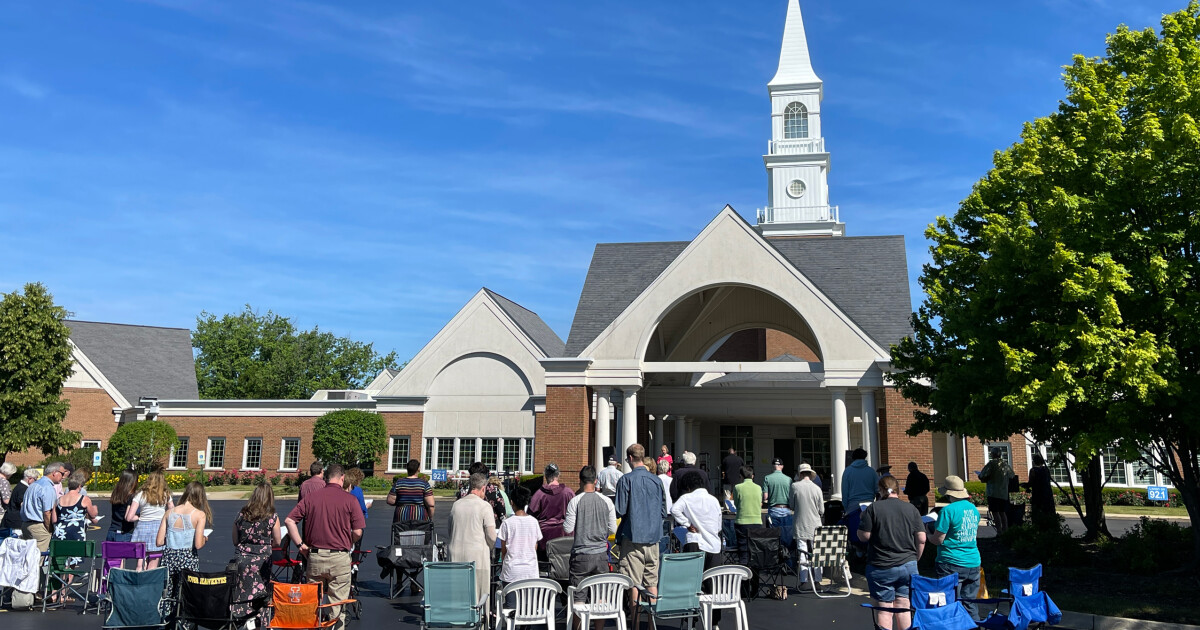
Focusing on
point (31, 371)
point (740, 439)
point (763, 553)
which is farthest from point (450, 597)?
point (740, 439)

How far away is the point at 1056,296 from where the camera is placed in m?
13.2

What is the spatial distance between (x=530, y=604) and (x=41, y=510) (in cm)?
773

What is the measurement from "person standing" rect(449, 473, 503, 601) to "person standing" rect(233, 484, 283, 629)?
219 cm

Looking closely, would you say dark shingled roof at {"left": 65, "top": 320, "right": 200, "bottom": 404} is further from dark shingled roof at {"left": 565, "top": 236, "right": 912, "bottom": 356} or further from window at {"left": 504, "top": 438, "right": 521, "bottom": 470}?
dark shingled roof at {"left": 565, "top": 236, "right": 912, "bottom": 356}

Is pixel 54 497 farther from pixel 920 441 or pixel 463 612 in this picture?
pixel 920 441

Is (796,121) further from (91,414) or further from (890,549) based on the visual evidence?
(890,549)

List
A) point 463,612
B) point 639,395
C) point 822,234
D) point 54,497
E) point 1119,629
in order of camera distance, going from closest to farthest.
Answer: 1. point 463,612
2. point 1119,629
3. point 54,497
4. point 639,395
5. point 822,234

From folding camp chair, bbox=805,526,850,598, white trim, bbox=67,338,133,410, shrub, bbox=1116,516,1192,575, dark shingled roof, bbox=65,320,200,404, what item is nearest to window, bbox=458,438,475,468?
white trim, bbox=67,338,133,410

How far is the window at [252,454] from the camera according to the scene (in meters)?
39.0

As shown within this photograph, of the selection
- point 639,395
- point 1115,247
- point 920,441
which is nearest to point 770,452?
point 639,395

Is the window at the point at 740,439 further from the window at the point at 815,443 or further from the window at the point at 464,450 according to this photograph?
the window at the point at 464,450

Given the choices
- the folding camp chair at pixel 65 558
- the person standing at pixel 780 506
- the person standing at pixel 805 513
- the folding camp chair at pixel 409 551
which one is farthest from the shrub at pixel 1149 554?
the folding camp chair at pixel 65 558

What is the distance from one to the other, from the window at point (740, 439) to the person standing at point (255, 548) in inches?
1260

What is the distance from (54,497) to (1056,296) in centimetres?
1519
